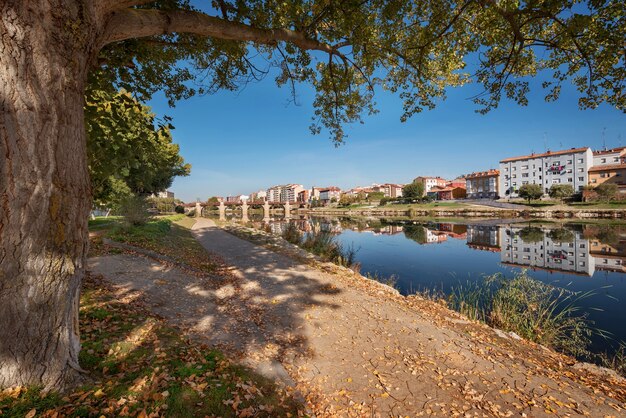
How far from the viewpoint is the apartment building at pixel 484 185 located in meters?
85.2

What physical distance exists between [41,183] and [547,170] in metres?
96.7

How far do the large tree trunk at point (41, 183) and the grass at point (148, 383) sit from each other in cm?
26

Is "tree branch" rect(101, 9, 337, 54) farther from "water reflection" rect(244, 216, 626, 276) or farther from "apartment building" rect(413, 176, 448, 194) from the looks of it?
"apartment building" rect(413, 176, 448, 194)

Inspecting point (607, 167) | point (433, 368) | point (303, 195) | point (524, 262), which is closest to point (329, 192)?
point (303, 195)

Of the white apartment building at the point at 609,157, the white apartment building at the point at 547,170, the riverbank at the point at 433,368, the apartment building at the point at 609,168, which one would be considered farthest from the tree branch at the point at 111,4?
the white apartment building at the point at 609,157

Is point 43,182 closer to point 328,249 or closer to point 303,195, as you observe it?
point 328,249

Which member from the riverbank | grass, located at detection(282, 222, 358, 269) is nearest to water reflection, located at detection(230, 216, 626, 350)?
grass, located at detection(282, 222, 358, 269)

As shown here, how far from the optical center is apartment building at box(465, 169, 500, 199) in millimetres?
85188

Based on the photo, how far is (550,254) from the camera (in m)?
16.2

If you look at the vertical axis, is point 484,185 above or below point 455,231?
above

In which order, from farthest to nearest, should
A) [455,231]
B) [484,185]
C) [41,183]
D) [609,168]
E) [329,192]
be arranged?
[329,192] < [484,185] < [609,168] < [455,231] < [41,183]

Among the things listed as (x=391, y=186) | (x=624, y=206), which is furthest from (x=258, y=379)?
(x=391, y=186)

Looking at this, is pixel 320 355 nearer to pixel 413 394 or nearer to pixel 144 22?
pixel 413 394

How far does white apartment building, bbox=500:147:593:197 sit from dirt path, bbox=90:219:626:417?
81.2m
